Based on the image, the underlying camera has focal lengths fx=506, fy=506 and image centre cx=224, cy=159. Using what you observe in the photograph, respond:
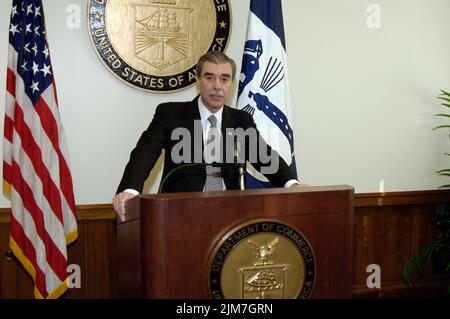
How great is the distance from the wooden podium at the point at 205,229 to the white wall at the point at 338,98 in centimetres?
189

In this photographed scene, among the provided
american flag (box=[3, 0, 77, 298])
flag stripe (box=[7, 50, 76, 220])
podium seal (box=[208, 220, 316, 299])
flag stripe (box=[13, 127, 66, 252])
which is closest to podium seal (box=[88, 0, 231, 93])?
american flag (box=[3, 0, 77, 298])

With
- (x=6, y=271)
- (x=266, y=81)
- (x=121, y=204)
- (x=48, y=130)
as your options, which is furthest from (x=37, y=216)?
(x=266, y=81)

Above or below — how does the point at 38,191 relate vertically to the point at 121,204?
below

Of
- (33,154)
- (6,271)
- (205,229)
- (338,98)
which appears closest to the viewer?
(205,229)

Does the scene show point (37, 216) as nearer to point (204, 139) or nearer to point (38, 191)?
point (38, 191)

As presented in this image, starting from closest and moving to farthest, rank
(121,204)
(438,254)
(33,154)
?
(121,204) → (33,154) → (438,254)

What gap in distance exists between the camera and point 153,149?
2305mm

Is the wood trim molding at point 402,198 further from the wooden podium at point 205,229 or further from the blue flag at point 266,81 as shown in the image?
the wooden podium at point 205,229

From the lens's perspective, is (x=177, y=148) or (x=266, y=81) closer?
(x=177, y=148)

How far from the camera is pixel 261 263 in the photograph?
5.26ft

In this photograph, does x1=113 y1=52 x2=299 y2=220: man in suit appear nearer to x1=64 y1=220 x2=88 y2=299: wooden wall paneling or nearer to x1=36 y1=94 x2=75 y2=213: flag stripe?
x1=36 y1=94 x2=75 y2=213: flag stripe

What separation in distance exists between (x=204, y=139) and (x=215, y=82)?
28 centimetres

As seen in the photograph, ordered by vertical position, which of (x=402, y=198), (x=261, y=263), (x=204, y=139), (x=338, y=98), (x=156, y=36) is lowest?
(x=402, y=198)

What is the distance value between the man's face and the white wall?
1219mm
